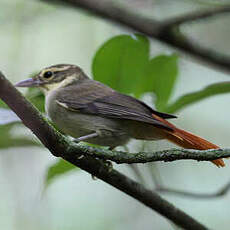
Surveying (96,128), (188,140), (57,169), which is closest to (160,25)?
(96,128)

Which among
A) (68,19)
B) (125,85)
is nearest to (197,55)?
(125,85)

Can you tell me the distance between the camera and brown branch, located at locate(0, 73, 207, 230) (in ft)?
5.25

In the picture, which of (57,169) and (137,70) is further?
(137,70)

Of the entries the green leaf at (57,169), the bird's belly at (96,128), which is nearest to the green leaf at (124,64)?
the bird's belly at (96,128)

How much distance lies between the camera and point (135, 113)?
276 cm

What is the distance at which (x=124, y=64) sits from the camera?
9.06 ft

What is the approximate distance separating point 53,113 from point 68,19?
3.92 meters

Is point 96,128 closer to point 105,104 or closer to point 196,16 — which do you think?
point 105,104

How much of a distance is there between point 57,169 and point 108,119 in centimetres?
48

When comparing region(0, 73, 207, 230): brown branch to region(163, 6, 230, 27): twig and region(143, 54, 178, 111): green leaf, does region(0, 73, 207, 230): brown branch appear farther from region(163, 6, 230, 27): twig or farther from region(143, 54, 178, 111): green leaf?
region(163, 6, 230, 27): twig

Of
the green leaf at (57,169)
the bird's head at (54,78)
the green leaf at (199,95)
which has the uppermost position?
the green leaf at (199,95)

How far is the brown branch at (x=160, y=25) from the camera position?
120 inches

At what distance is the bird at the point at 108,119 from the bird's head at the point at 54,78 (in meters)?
0.25

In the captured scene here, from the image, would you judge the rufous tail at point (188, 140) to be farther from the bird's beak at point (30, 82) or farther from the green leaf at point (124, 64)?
the bird's beak at point (30, 82)
